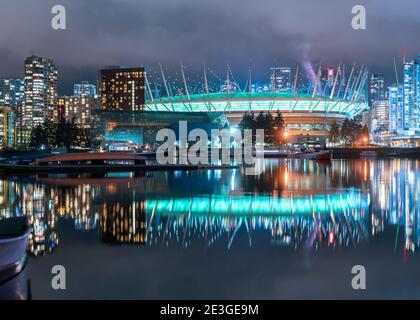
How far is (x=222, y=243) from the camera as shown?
1094cm

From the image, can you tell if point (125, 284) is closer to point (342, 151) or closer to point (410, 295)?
point (410, 295)

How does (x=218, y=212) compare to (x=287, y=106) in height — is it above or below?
below

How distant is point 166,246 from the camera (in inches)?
420

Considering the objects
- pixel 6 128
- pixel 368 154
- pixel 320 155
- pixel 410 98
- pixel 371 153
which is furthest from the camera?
pixel 410 98

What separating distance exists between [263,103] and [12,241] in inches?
4044

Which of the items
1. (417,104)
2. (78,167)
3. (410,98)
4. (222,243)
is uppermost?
(410,98)

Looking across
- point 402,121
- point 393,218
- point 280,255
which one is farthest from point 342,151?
point 402,121


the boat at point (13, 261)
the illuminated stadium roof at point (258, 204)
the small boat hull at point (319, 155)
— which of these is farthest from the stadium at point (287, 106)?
the boat at point (13, 261)

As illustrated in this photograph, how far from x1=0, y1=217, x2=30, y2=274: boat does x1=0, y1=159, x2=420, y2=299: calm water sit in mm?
406

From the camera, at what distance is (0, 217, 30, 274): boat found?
27.2 ft

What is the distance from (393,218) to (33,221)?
33.3 ft

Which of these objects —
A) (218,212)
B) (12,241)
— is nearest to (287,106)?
(218,212)

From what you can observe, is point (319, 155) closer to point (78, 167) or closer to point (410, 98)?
point (78, 167)

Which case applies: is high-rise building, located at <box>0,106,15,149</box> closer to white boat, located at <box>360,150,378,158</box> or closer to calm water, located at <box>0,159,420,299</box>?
white boat, located at <box>360,150,378,158</box>
